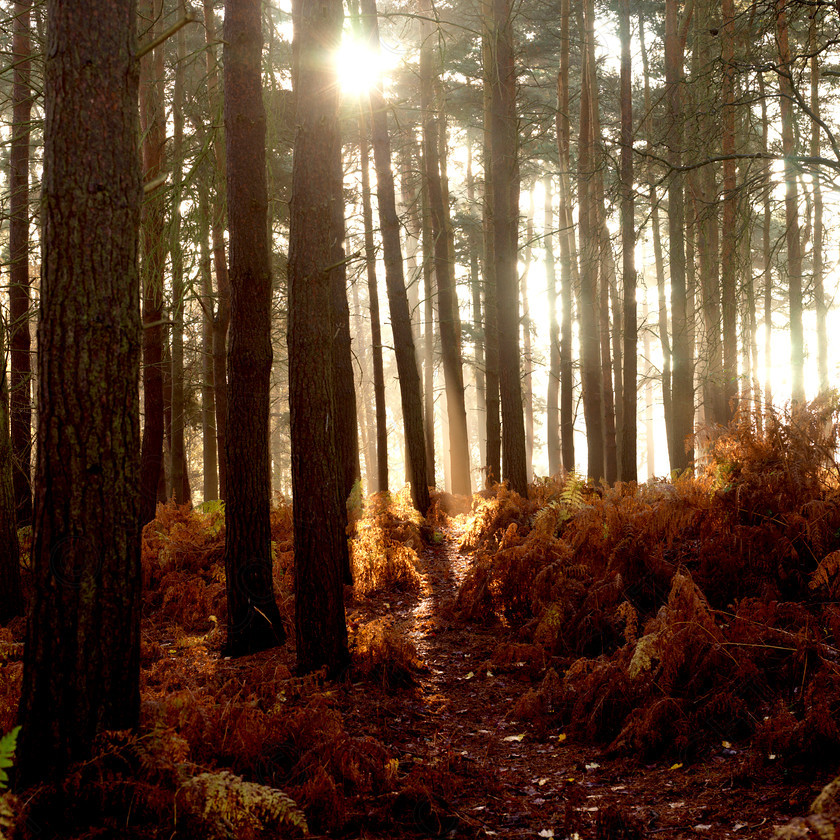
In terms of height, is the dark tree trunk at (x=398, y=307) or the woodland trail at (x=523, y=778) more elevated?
the dark tree trunk at (x=398, y=307)

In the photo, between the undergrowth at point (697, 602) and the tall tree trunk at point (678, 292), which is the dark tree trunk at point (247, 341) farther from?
the tall tree trunk at point (678, 292)

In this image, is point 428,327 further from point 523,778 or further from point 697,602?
point 523,778

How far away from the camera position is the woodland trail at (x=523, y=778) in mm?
3309

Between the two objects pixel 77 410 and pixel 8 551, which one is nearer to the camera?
pixel 77 410

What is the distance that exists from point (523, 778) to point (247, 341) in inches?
168

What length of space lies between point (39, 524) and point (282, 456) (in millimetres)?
26474

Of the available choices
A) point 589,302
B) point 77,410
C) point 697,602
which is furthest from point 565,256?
point 77,410

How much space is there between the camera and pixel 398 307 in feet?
40.9

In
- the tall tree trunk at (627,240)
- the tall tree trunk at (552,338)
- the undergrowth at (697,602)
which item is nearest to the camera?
the undergrowth at (697,602)

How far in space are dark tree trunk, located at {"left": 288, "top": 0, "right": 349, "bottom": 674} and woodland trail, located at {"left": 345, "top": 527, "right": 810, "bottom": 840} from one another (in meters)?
0.65

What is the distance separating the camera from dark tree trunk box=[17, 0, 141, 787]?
125 inches

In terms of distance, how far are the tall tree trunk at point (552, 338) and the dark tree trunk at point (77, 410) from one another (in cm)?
1878

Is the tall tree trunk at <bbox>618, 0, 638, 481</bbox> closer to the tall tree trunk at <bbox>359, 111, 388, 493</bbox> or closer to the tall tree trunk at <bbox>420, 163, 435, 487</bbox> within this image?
the tall tree trunk at <bbox>420, 163, 435, 487</bbox>

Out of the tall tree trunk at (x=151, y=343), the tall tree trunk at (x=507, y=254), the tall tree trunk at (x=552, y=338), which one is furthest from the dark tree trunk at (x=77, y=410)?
the tall tree trunk at (x=552, y=338)
